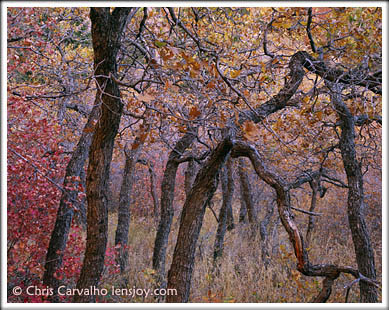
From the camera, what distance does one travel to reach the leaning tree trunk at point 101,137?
Answer: 3740mm

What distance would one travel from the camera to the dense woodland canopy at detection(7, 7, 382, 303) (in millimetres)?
3770

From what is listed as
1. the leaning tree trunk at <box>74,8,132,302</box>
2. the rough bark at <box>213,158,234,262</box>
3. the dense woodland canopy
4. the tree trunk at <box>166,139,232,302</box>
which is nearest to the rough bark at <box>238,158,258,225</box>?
the dense woodland canopy

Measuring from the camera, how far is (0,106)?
3820 millimetres

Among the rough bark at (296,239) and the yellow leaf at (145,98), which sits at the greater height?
the yellow leaf at (145,98)

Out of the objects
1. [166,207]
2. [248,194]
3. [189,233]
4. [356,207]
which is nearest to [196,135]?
[189,233]

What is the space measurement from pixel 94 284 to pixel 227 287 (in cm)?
347

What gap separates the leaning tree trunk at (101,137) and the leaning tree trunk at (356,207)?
2639mm

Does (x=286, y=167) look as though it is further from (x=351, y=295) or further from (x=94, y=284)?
(x=94, y=284)

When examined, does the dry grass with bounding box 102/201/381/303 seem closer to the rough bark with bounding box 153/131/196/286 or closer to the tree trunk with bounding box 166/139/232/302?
the rough bark with bounding box 153/131/196/286

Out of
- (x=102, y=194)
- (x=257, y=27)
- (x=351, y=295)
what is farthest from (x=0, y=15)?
(x=351, y=295)

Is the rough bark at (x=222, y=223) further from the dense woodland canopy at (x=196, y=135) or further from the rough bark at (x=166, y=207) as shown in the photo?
the rough bark at (x=166, y=207)

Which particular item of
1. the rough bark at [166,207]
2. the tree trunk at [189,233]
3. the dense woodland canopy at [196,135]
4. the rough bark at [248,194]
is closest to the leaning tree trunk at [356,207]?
the dense woodland canopy at [196,135]

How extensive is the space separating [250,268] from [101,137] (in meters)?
→ 4.84

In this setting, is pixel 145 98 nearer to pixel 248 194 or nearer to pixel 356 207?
pixel 356 207
